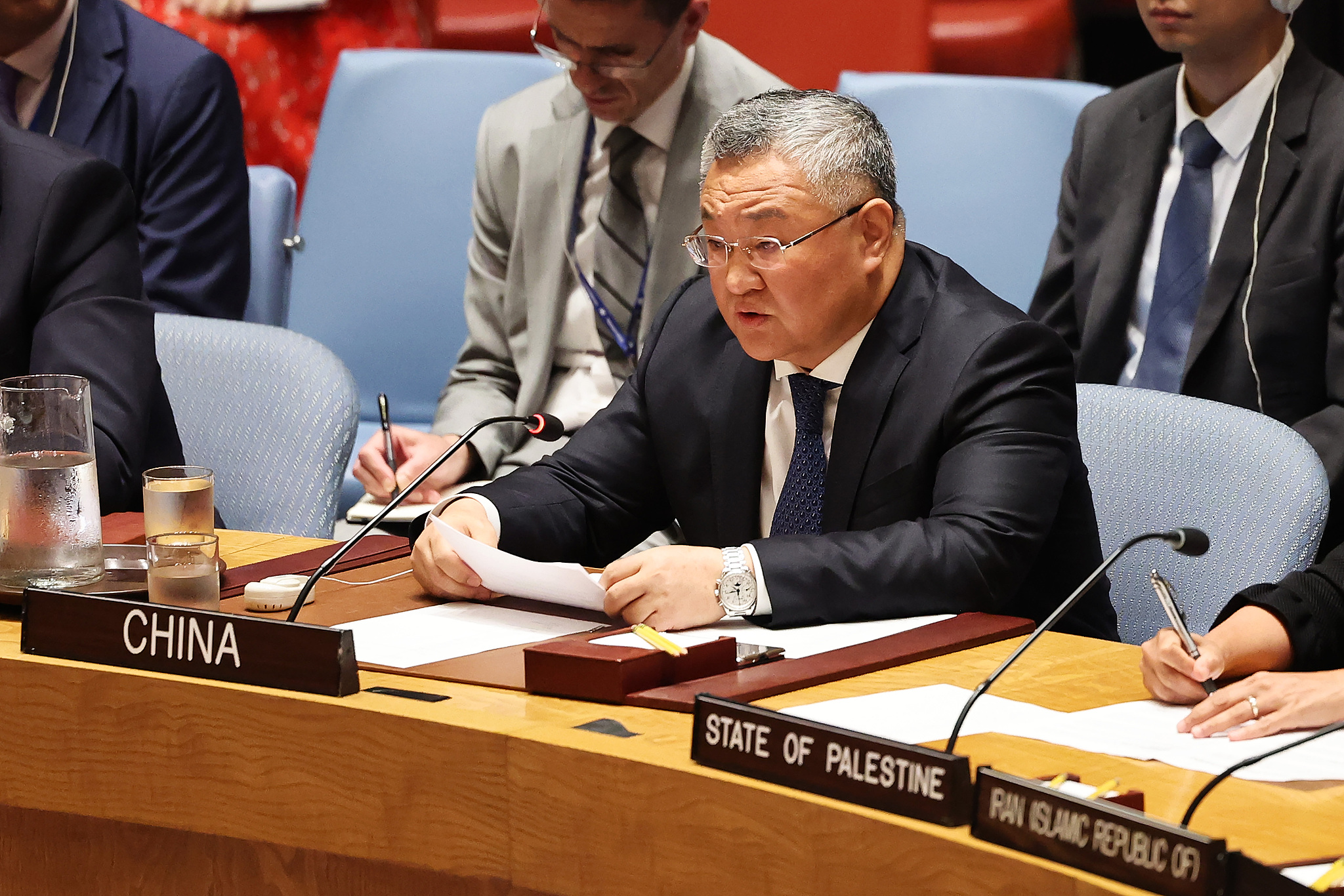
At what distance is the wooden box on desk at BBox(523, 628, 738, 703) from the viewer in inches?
57.4

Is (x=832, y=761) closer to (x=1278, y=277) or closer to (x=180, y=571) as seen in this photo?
(x=180, y=571)

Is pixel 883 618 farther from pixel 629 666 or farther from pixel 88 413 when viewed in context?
pixel 88 413

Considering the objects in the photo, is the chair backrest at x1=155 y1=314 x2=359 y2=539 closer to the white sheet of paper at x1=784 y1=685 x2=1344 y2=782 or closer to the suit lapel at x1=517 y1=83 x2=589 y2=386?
A: the suit lapel at x1=517 y1=83 x2=589 y2=386

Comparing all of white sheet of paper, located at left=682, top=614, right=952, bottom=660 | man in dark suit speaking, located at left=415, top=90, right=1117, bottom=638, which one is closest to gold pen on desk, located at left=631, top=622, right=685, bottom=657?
white sheet of paper, located at left=682, top=614, right=952, bottom=660

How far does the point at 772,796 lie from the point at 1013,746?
249 millimetres

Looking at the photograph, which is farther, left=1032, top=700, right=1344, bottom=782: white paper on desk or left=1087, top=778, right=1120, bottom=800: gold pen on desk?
left=1032, top=700, right=1344, bottom=782: white paper on desk

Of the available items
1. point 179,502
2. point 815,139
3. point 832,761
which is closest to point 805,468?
point 815,139

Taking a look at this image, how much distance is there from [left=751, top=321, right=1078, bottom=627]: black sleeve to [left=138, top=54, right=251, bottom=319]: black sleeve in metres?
1.92

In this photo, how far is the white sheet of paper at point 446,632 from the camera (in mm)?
1605

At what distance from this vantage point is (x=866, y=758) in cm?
117

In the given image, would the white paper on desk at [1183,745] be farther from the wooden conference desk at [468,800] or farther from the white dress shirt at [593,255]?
the white dress shirt at [593,255]

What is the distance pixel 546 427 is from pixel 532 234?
1300 millimetres

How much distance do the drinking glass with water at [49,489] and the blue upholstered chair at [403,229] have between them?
1905 millimetres

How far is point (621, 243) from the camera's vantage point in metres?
3.02
